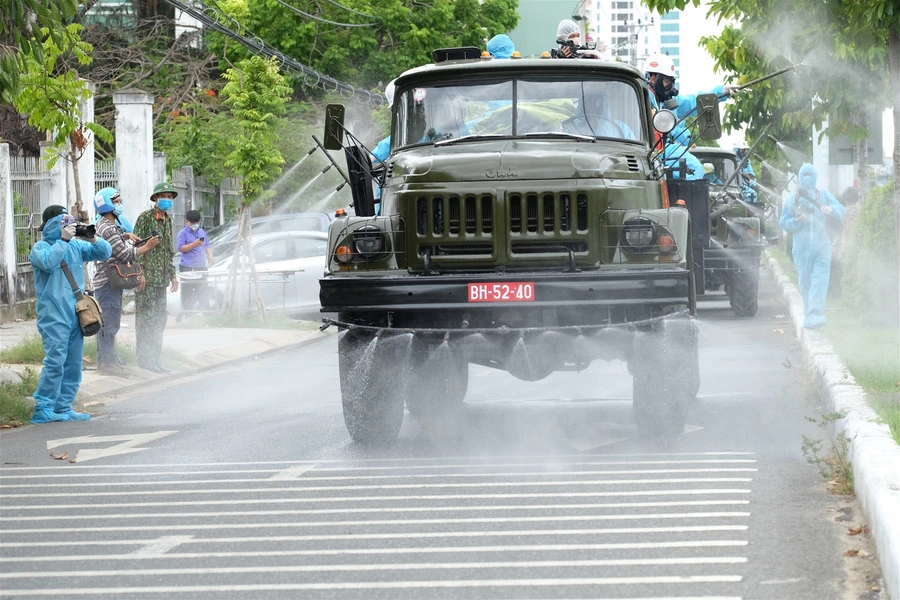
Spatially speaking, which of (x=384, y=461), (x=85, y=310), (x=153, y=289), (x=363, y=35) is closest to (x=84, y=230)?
(x=85, y=310)

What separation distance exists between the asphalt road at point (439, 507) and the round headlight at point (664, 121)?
6.85ft

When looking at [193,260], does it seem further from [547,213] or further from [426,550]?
[426,550]

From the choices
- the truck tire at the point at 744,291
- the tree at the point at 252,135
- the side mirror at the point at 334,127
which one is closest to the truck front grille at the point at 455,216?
the side mirror at the point at 334,127

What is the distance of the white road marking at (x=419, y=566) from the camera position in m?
6.14

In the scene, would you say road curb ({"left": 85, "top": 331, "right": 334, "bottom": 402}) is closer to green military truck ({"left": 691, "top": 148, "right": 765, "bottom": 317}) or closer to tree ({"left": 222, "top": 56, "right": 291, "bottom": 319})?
tree ({"left": 222, "top": 56, "right": 291, "bottom": 319})

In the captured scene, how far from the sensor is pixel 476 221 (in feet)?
30.2

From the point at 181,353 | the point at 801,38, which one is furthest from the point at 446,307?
the point at 181,353

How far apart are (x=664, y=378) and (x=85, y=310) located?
18.0ft

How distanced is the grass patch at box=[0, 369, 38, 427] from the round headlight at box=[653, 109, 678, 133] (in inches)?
231

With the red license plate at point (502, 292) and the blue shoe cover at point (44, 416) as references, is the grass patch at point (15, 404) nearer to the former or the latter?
the blue shoe cover at point (44, 416)

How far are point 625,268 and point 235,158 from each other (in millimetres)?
13291

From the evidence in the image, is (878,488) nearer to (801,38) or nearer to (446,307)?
(446,307)

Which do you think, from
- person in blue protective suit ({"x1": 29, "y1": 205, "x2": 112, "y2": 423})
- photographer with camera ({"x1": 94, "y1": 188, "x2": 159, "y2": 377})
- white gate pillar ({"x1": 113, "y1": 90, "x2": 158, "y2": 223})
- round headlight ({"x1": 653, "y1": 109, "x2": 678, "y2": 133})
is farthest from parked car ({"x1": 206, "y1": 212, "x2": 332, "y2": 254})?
round headlight ({"x1": 653, "y1": 109, "x2": 678, "y2": 133})

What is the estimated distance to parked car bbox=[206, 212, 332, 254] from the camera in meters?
24.2
